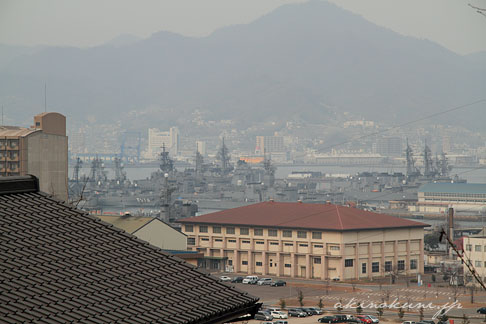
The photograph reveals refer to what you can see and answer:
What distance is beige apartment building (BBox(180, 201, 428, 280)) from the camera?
3356 cm

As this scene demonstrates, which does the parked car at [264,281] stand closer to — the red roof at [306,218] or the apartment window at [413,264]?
the red roof at [306,218]

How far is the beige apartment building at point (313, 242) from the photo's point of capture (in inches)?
1321

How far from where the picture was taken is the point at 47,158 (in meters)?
33.8

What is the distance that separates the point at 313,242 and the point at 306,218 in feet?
5.97

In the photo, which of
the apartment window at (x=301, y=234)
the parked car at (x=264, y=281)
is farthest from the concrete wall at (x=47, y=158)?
the apartment window at (x=301, y=234)

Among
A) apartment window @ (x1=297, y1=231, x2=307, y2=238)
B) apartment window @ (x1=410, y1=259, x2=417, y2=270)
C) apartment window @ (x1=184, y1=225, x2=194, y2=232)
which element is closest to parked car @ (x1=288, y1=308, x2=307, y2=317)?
apartment window @ (x1=297, y1=231, x2=307, y2=238)

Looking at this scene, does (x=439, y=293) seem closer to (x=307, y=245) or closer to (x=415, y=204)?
(x=307, y=245)

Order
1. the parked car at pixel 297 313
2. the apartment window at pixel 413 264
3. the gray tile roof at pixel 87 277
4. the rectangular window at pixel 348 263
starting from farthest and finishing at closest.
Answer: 1. the apartment window at pixel 413 264
2. the rectangular window at pixel 348 263
3. the parked car at pixel 297 313
4. the gray tile roof at pixel 87 277

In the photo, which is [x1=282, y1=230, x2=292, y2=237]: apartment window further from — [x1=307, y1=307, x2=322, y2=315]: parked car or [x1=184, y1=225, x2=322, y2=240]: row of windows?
[x1=307, y1=307, x2=322, y2=315]: parked car

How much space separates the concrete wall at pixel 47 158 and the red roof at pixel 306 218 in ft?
21.0

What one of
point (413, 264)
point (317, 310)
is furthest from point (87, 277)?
point (413, 264)

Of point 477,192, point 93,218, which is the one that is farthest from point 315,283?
point 477,192

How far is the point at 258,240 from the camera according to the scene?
35.3 metres

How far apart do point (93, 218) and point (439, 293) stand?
2526 centimetres
